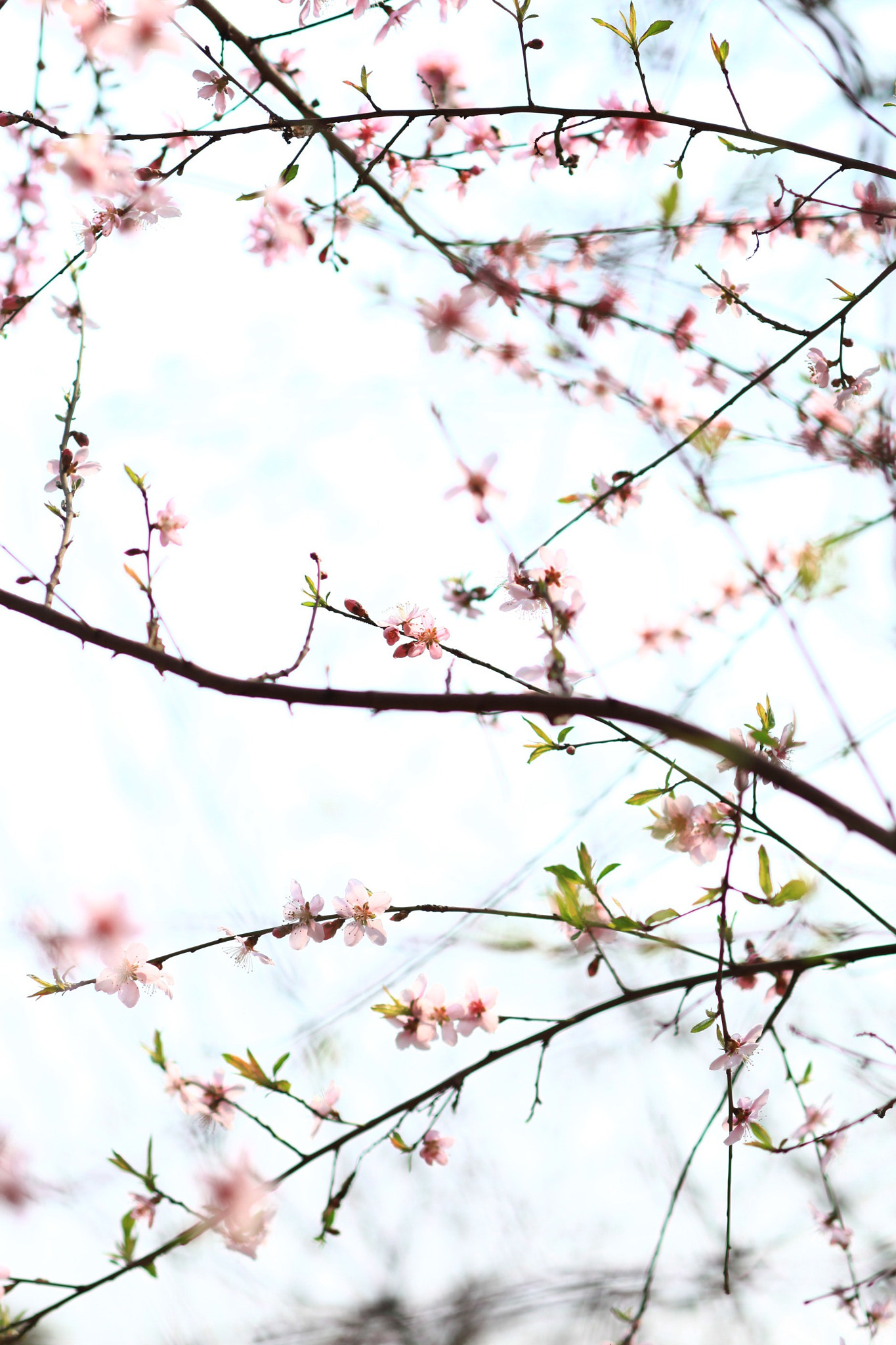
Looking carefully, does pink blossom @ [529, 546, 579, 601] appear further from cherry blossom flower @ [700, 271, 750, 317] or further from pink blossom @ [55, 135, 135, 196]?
pink blossom @ [55, 135, 135, 196]

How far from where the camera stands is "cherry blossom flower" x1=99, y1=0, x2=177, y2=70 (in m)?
1.31

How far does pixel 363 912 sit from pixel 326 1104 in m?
0.32

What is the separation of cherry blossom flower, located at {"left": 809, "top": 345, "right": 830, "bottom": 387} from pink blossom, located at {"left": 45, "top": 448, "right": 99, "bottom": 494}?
46.4 inches

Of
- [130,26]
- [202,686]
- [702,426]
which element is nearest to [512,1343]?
[202,686]

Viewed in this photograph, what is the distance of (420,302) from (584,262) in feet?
2.93

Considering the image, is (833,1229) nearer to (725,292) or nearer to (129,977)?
(129,977)

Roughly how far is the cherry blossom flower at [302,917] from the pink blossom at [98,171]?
1.20 metres

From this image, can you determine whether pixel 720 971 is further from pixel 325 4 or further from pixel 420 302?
pixel 325 4

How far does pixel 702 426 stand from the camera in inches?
44.4

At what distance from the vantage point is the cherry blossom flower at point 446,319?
1.14 metres

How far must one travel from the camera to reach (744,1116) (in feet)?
3.64

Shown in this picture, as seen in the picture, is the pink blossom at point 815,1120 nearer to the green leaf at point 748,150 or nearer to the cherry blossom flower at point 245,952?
the cherry blossom flower at point 245,952

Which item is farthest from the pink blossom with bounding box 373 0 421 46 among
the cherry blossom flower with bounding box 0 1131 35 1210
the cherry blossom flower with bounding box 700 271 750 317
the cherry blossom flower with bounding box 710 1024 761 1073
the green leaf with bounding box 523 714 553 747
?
the cherry blossom flower with bounding box 0 1131 35 1210

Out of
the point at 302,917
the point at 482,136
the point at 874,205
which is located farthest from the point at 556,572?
the point at 482,136
